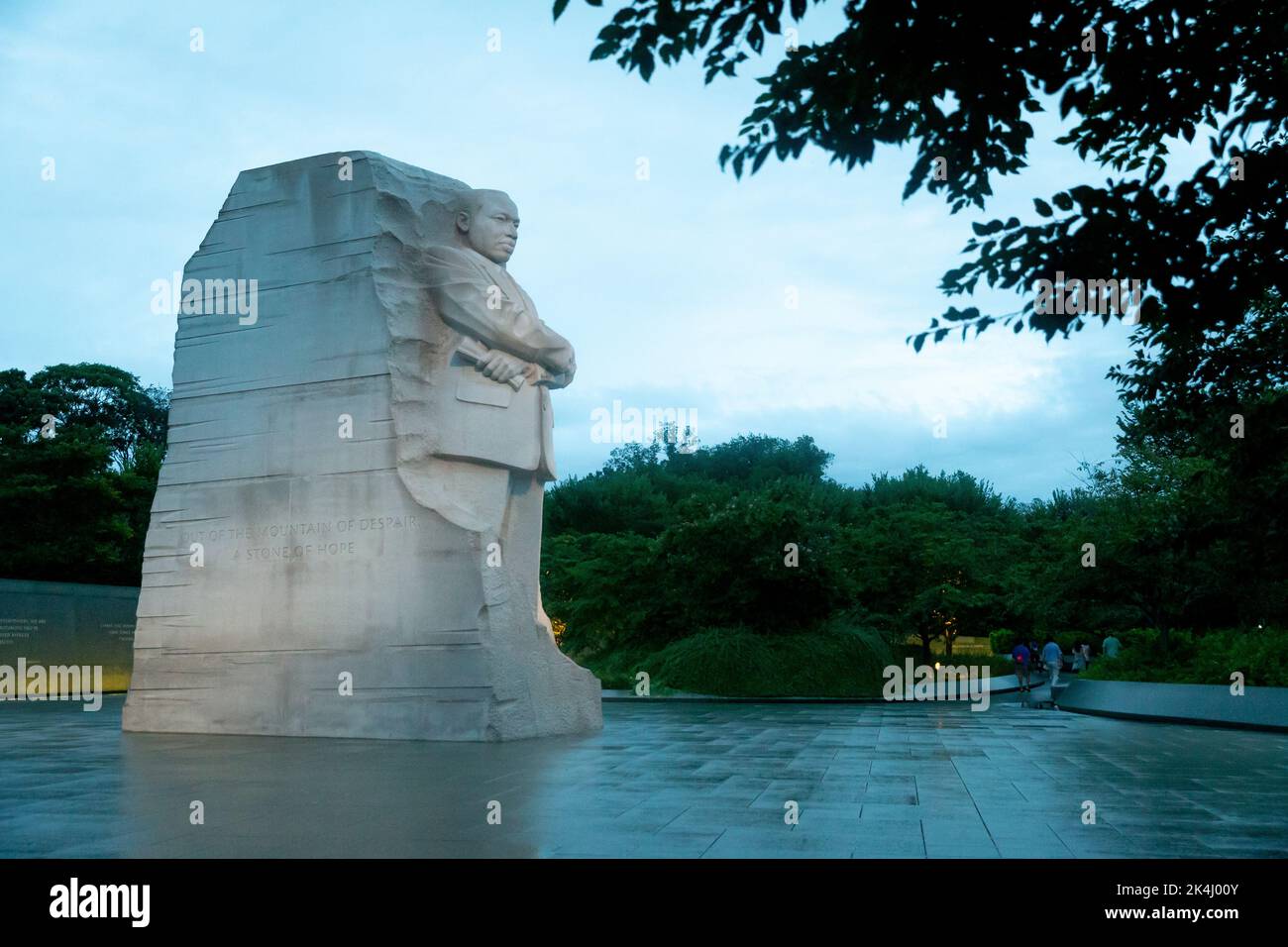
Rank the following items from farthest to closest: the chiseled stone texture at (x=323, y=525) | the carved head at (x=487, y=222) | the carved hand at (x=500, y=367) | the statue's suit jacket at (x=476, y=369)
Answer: the carved head at (x=487, y=222) → the carved hand at (x=500, y=367) → the statue's suit jacket at (x=476, y=369) → the chiseled stone texture at (x=323, y=525)

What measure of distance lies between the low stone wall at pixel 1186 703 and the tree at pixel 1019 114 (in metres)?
11.7

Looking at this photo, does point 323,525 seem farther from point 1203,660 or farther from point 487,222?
point 1203,660

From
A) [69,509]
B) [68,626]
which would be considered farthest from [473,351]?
[69,509]

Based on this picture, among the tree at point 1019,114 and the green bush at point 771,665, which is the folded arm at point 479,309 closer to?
the tree at point 1019,114

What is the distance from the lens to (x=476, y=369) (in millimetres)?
13344

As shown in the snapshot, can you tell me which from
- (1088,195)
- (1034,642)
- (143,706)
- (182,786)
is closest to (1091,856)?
(1088,195)

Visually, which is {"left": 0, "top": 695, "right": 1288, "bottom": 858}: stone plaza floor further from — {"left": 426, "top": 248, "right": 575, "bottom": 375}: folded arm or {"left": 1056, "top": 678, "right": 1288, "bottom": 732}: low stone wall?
{"left": 426, "top": 248, "right": 575, "bottom": 375}: folded arm

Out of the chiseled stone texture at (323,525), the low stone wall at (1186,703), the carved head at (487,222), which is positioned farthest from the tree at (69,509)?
the low stone wall at (1186,703)

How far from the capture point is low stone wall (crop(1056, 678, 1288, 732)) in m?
15.6

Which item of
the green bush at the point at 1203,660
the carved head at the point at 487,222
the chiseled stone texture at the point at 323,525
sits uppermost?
the carved head at the point at 487,222

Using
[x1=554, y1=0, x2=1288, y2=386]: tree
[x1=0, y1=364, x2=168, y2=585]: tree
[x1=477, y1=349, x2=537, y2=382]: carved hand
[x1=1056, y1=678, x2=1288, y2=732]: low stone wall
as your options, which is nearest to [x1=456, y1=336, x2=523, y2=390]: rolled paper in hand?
[x1=477, y1=349, x2=537, y2=382]: carved hand

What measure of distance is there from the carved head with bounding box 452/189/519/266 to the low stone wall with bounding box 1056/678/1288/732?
38.0ft

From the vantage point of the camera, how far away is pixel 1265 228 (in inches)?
228

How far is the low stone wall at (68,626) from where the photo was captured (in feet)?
85.0
